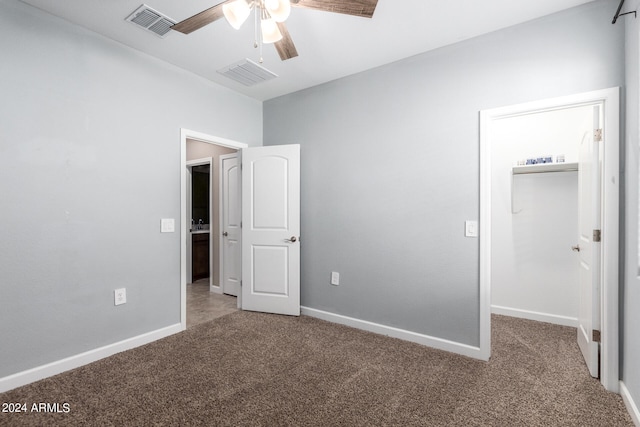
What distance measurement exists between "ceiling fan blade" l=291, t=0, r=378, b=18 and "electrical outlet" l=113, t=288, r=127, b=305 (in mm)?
2645

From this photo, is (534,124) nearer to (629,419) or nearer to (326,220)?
→ (326,220)

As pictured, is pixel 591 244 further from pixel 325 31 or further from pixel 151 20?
pixel 151 20

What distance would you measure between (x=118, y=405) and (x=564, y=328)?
4.04 m

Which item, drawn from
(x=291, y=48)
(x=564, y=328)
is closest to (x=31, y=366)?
(x=291, y=48)

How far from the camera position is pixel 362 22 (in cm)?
233

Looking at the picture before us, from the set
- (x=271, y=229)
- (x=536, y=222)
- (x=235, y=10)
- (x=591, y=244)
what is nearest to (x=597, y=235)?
(x=591, y=244)

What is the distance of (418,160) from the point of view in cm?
283

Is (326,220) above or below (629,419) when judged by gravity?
above

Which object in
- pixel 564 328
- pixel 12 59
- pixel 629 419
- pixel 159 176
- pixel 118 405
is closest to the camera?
pixel 629 419

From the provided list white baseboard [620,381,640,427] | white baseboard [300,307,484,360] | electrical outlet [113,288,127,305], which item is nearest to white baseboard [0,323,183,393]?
electrical outlet [113,288,127,305]

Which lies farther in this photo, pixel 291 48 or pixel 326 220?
pixel 326 220

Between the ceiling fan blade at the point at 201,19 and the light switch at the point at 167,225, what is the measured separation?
1.73m

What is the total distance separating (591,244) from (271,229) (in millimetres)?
2962

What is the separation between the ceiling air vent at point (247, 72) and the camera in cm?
299
